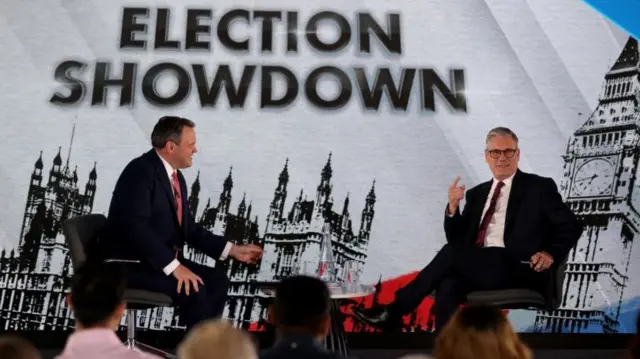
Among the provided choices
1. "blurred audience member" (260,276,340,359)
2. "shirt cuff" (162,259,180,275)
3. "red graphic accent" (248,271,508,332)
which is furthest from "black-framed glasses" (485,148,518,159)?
"blurred audience member" (260,276,340,359)

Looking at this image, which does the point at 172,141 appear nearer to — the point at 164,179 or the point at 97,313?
the point at 164,179

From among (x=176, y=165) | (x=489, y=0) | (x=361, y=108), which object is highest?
(x=489, y=0)

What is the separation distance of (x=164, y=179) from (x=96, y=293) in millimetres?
1753

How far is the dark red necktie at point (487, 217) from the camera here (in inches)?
179

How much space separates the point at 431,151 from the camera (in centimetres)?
551

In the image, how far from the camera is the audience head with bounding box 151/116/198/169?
171 inches

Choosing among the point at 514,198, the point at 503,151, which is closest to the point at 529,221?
the point at 514,198

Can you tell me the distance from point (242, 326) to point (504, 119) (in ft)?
6.45

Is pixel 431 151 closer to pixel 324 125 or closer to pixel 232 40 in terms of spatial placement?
pixel 324 125

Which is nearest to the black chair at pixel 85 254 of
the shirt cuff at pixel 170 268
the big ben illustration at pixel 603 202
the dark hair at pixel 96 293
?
the shirt cuff at pixel 170 268

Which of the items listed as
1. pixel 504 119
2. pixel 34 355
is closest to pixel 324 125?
pixel 504 119

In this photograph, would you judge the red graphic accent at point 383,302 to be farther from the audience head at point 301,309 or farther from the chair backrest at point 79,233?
the audience head at point 301,309

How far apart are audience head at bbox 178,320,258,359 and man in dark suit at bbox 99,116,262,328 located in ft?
7.32

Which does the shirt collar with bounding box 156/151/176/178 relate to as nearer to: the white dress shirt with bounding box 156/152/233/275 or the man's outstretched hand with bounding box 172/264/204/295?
the white dress shirt with bounding box 156/152/233/275
